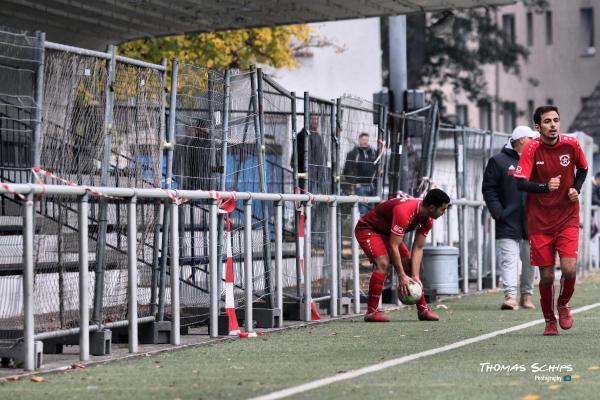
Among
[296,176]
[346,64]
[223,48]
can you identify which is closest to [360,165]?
[296,176]

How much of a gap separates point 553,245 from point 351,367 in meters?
3.18

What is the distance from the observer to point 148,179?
43.7 feet

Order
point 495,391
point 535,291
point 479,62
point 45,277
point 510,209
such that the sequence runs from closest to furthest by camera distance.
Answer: point 495,391 < point 45,277 < point 510,209 < point 535,291 < point 479,62

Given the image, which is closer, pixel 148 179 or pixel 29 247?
pixel 29 247

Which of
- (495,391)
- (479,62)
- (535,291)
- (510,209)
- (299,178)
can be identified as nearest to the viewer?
(495,391)

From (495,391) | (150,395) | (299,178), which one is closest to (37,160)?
(150,395)

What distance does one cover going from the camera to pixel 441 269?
20.7m

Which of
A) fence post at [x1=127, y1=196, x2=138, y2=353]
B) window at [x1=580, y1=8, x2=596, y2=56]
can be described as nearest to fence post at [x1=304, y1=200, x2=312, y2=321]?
fence post at [x1=127, y1=196, x2=138, y2=353]

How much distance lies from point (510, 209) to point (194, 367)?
770 centimetres

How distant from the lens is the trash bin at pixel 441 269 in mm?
20641

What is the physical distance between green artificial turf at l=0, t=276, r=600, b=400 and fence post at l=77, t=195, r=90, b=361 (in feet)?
0.91

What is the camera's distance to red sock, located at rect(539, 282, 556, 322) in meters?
13.4

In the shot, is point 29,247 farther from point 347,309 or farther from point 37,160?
point 347,309

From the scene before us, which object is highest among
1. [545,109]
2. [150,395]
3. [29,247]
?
[545,109]
